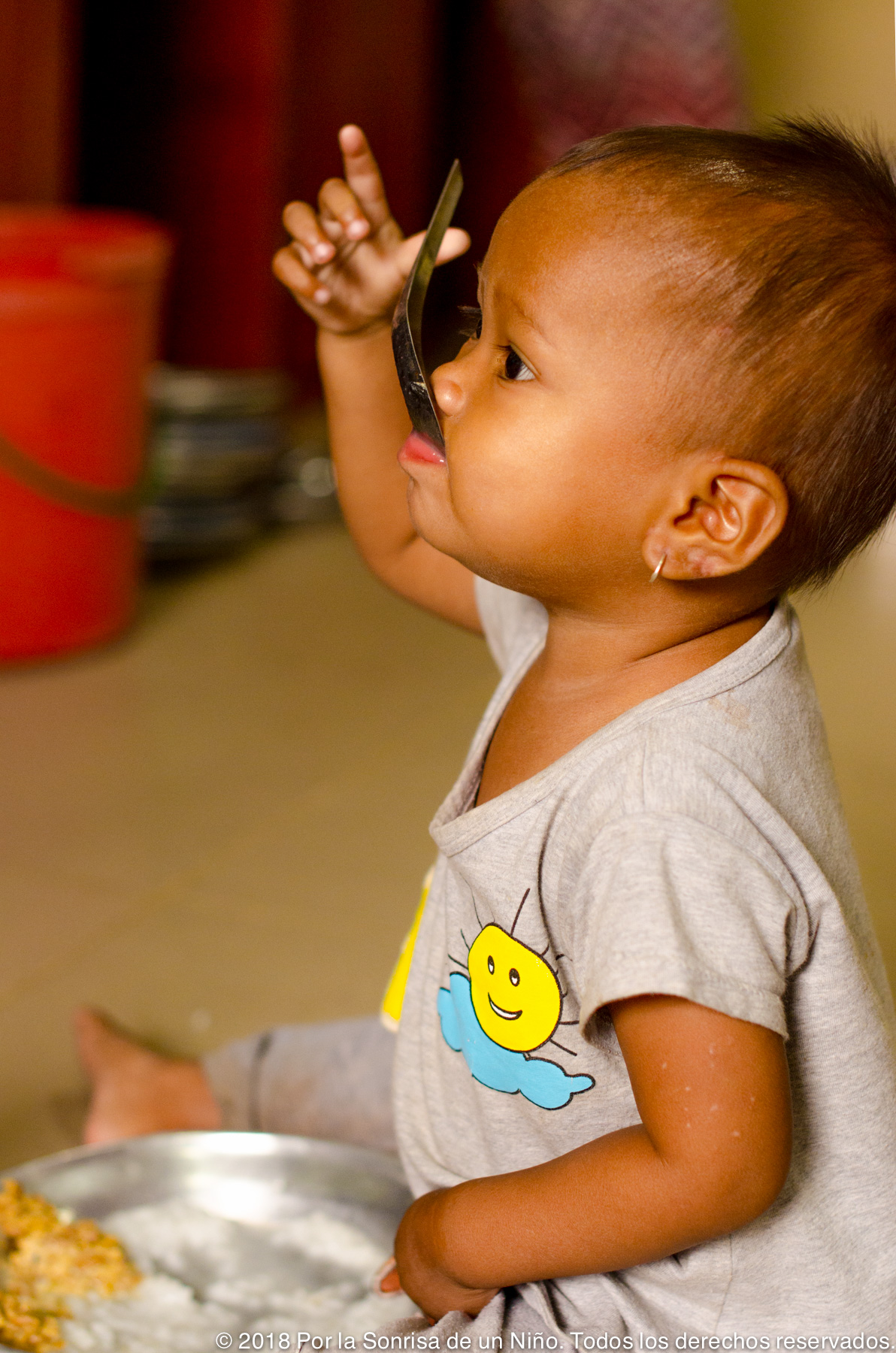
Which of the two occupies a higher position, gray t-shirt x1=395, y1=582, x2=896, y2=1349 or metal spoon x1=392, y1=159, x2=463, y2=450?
metal spoon x1=392, y1=159, x2=463, y2=450

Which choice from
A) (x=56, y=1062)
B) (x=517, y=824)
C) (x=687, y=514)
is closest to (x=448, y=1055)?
(x=517, y=824)

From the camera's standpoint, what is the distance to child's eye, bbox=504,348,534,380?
615 mm

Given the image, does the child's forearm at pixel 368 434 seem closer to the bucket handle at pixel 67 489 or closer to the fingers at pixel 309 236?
the fingers at pixel 309 236

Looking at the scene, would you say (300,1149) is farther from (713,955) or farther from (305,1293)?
(713,955)

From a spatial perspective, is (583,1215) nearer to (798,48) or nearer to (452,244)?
(452,244)

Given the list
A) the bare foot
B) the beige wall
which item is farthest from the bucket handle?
the beige wall

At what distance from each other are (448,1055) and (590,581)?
243 mm

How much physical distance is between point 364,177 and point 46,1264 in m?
0.60

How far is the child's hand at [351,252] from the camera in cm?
79

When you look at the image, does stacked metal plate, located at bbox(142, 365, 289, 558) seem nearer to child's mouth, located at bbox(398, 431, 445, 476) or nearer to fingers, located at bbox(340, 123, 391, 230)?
fingers, located at bbox(340, 123, 391, 230)

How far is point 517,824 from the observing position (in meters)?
0.63

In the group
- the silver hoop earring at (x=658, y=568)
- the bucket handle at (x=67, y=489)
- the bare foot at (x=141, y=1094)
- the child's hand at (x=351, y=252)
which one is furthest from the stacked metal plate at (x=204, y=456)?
the silver hoop earring at (x=658, y=568)

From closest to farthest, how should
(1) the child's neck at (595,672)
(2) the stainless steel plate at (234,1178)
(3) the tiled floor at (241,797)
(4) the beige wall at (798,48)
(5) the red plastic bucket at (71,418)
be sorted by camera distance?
1. (1) the child's neck at (595,672)
2. (2) the stainless steel plate at (234,1178)
3. (3) the tiled floor at (241,797)
4. (5) the red plastic bucket at (71,418)
5. (4) the beige wall at (798,48)

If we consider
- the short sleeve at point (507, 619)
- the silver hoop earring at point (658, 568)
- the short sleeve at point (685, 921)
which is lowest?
the short sleeve at point (507, 619)
